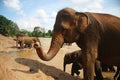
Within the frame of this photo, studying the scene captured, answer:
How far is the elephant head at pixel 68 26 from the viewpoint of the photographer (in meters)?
6.20

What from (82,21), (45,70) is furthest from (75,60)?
(82,21)

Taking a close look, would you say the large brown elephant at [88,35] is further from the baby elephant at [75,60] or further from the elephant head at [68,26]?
the baby elephant at [75,60]

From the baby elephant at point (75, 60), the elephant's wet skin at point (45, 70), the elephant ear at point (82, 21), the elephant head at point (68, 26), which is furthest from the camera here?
the baby elephant at point (75, 60)

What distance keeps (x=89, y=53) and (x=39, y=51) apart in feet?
4.91

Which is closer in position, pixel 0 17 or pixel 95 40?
pixel 95 40

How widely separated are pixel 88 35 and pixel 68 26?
0.55 metres

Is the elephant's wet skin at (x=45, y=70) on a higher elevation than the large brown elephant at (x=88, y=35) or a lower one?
lower

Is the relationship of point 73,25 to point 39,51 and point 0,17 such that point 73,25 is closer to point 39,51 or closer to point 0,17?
point 39,51

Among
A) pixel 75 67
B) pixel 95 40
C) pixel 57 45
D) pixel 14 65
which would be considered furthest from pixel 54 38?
pixel 75 67

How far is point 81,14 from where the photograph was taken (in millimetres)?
6500

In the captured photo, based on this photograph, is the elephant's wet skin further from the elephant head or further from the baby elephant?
the baby elephant

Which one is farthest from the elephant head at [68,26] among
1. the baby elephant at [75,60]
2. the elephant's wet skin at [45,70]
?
the baby elephant at [75,60]

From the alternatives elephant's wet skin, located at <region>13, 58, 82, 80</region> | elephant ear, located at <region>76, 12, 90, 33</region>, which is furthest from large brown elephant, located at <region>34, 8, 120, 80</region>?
elephant's wet skin, located at <region>13, 58, 82, 80</region>

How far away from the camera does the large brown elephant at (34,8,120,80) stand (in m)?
6.23
